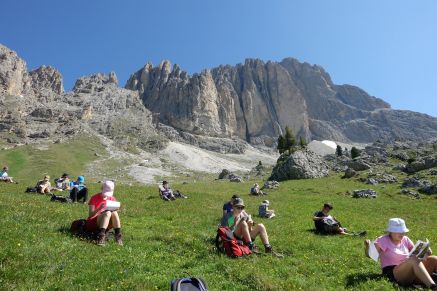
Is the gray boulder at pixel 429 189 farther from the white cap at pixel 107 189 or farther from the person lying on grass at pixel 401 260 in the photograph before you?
the white cap at pixel 107 189

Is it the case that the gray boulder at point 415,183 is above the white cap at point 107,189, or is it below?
above

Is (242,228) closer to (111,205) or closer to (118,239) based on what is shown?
(118,239)

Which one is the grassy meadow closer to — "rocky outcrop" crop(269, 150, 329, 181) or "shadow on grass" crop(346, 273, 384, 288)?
"shadow on grass" crop(346, 273, 384, 288)

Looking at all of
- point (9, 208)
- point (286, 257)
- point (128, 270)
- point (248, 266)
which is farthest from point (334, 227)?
point (9, 208)

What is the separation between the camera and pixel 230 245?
14.7 metres

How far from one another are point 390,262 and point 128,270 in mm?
8619

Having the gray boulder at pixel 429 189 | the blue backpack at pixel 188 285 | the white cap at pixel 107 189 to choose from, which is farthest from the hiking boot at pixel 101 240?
the gray boulder at pixel 429 189

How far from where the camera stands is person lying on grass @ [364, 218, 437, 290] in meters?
11.7

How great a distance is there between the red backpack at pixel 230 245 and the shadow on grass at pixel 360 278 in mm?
3879

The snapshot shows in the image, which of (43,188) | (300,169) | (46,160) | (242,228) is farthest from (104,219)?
(46,160)

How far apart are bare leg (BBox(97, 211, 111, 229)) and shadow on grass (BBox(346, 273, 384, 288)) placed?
352 inches

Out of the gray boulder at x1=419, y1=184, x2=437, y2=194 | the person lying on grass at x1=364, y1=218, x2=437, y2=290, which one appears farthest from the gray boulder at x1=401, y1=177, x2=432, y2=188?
the person lying on grass at x1=364, y1=218, x2=437, y2=290

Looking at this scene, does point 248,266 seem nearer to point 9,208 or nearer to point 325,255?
point 325,255

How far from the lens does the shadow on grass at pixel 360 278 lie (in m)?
12.5
